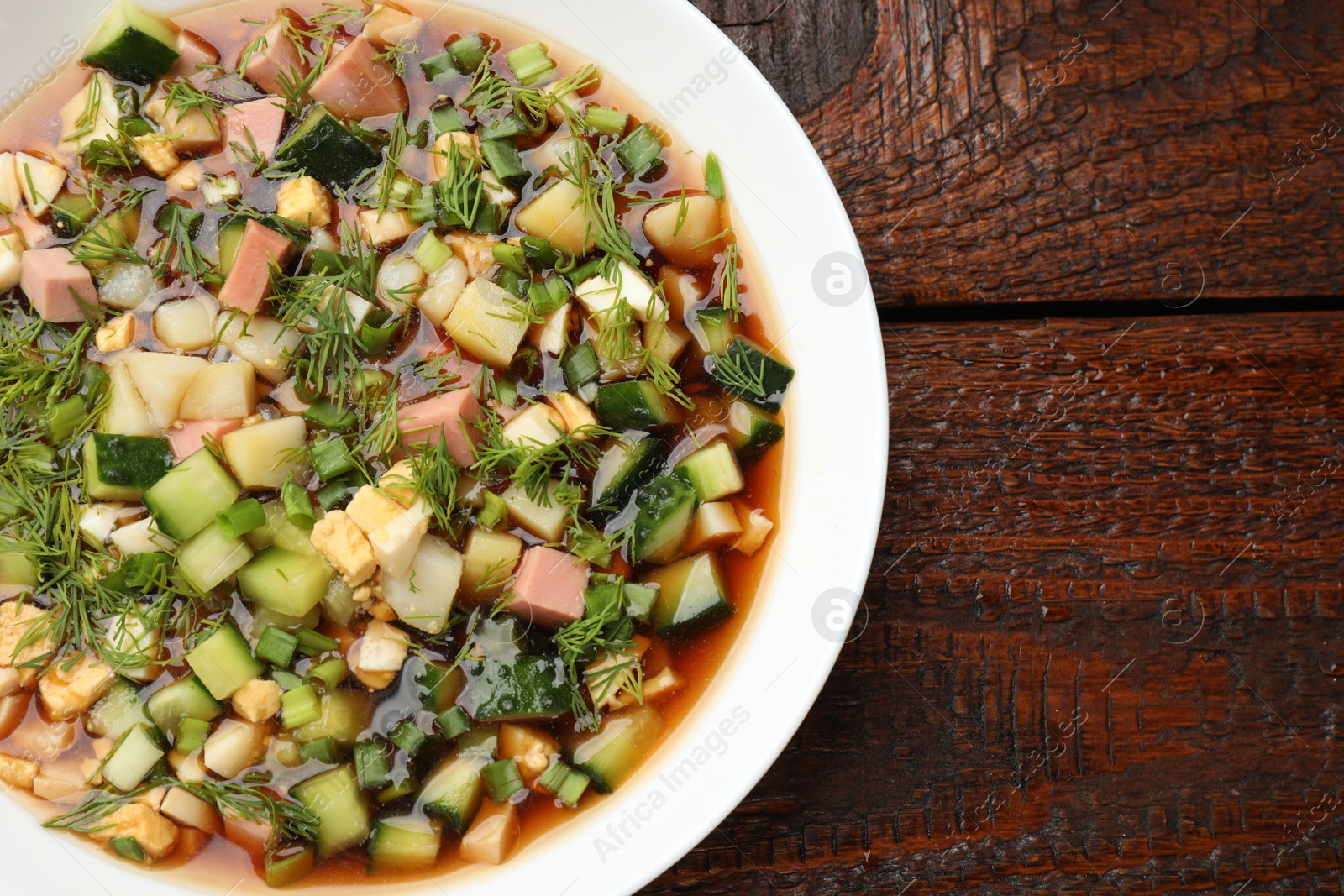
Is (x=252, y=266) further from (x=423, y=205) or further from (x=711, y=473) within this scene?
(x=711, y=473)

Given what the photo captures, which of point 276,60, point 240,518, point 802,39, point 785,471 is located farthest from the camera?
point 802,39

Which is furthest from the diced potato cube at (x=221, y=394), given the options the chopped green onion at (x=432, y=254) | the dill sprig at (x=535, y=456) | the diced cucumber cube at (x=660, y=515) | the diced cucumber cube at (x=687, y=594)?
Answer: the diced cucumber cube at (x=687, y=594)

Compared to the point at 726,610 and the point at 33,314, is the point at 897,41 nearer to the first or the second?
the point at 726,610

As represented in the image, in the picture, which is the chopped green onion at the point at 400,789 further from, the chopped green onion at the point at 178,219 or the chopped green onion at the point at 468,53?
the chopped green onion at the point at 468,53

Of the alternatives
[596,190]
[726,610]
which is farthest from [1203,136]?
[726,610]

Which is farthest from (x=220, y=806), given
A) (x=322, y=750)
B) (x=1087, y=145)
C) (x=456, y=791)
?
(x=1087, y=145)
